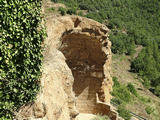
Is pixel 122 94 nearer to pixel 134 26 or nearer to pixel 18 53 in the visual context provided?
pixel 18 53

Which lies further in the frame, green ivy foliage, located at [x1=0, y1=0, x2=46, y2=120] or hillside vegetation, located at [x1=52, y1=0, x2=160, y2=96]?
hillside vegetation, located at [x1=52, y1=0, x2=160, y2=96]

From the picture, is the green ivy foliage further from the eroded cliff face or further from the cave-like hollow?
the cave-like hollow

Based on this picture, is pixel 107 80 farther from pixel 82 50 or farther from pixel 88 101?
pixel 82 50

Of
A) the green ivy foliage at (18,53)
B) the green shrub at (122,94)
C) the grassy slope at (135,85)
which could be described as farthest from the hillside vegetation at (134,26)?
the green ivy foliage at (18,53)

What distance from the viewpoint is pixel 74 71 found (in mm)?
12594

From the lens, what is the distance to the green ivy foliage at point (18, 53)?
4133 mm

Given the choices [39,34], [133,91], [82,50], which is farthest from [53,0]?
[39,34]

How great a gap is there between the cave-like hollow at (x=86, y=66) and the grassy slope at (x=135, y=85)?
12886 millimetres

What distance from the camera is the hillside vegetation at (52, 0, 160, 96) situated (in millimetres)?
42250

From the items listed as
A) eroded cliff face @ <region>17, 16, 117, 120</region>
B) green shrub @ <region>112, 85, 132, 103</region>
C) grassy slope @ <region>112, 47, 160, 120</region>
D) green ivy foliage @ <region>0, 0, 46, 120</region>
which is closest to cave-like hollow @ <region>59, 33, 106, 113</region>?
eroded cliff face @ <region>17, 16, 117, 120</region>

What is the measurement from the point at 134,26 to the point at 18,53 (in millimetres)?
54255

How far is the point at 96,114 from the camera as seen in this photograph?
1233 centimetres

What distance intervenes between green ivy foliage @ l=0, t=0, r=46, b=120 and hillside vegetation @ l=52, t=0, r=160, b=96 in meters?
34.7

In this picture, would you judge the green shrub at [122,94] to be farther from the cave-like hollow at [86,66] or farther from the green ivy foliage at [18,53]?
the green ivy foliage at [18,53]
